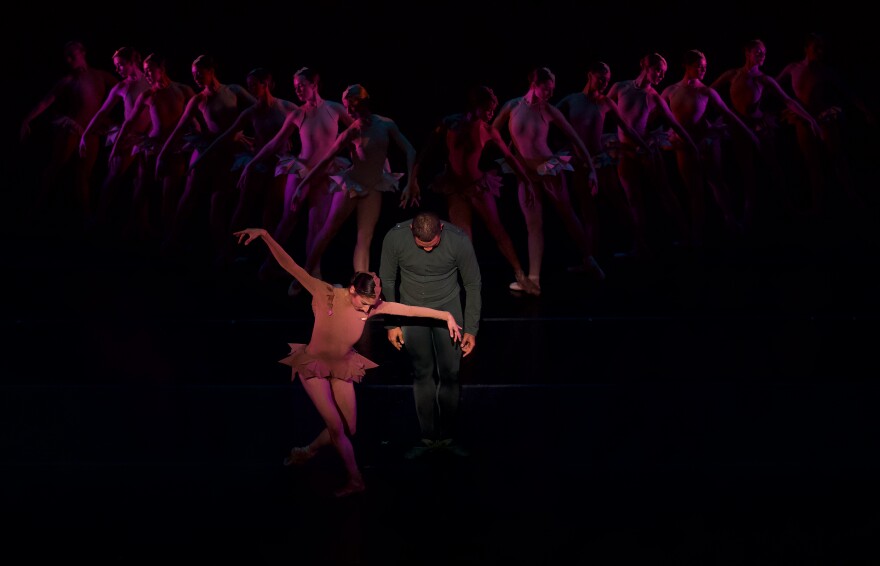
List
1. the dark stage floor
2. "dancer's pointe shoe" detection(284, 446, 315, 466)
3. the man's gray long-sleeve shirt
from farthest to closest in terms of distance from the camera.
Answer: "dancer's pointe shoe" detection(284, 446, 315, 466), the man's gray long-sleeve shirt, the dark stage floor

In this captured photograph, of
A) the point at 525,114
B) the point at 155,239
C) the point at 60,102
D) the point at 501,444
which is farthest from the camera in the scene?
the point at 60,102

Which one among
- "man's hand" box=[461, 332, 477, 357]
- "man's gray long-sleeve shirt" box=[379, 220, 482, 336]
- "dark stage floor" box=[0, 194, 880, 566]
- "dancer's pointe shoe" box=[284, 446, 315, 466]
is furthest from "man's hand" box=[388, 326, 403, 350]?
"dancer's pointe shoe" box=[284, 446, 315, 466]

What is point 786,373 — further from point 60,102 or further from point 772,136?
point 60,102

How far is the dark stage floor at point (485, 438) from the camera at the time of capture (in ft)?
17.0

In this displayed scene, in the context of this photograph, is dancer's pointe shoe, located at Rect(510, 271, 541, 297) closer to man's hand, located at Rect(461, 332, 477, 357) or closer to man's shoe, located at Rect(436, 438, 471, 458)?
man's shoe, located at Rect(436, 438, 471, 458)

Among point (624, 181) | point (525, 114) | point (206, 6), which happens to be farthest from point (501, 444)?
point (206, 6)

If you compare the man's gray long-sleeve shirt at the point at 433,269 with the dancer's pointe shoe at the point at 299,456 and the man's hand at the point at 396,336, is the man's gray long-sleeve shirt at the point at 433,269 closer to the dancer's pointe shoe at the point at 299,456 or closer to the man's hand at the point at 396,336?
the man's hand at the point at 396,336

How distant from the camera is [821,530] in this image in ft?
17.1

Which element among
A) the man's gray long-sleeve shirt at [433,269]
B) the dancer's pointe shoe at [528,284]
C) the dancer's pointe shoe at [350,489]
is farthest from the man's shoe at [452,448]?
the dancer's pointe shoe at [528,284]

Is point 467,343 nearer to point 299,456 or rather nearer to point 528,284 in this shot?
point 299,456

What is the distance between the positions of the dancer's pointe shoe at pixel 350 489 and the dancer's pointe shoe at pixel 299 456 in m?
0.32

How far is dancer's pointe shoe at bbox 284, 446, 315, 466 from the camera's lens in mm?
5859

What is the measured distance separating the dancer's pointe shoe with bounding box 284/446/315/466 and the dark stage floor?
0.05 meters

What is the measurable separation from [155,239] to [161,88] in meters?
1.33
